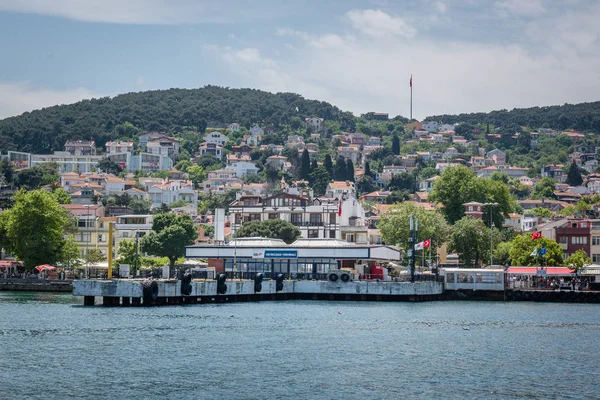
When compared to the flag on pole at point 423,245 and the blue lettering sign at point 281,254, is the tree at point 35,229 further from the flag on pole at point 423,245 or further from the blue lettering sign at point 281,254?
the flag on pole at point 423,245

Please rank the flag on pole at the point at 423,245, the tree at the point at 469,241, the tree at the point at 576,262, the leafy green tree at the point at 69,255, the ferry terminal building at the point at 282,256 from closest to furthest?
1. the flag on pole at the point at 423,245
2. the ferry terminal building at the point at 282,256
3. the tree at the point at 576,262
4. the leafy green tree at the point at 69,255
5. the tree at the point at 469,241

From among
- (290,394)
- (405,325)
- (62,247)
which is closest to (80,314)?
(405,325)

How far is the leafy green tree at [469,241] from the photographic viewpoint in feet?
388

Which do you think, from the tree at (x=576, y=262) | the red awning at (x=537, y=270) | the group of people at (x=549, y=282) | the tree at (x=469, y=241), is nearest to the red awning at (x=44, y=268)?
the red awning at (x=537, y=270)

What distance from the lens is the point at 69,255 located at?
107 meters

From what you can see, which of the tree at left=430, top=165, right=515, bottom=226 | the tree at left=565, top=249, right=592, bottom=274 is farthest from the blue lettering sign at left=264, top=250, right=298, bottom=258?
the tree at left=430, top=165, right=515, bottom=226

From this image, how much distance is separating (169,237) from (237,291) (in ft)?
112

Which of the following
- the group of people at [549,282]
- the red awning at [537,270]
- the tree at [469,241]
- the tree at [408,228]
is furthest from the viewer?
the tree at [408,228]

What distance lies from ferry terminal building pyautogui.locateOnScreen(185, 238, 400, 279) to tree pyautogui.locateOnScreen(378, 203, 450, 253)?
59.0 feet

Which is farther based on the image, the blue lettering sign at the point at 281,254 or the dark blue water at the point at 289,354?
the blue lettering sign at the point at 281,254

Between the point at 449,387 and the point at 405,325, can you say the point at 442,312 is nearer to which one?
the point at 405,325

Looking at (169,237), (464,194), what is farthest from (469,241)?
(169,237)

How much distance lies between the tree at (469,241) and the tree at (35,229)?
43.6 metres

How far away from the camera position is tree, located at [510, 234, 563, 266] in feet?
359
